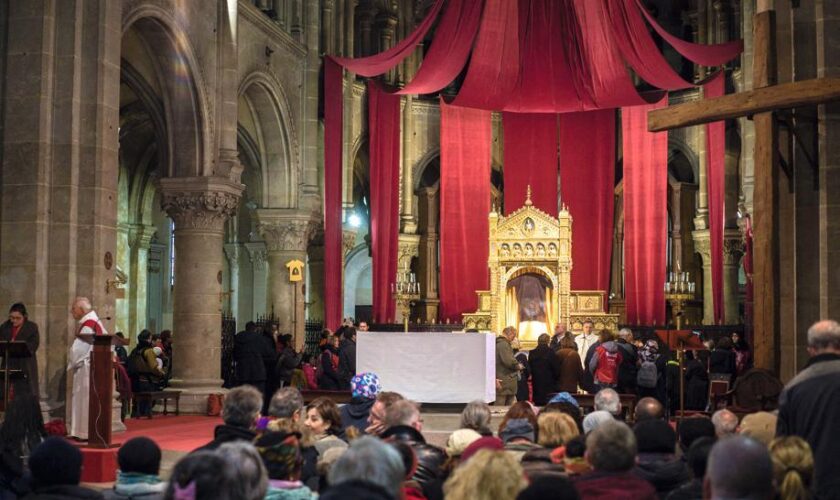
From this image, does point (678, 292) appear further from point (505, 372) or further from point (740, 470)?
point (740, 470)

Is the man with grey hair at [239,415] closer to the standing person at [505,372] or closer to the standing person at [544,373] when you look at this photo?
the standing person at [505,372]

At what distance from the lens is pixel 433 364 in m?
13.3

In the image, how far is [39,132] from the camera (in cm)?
1345

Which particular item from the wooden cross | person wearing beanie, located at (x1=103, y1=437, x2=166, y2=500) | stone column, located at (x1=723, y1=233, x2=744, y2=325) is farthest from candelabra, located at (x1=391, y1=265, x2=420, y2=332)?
person wearing beanie, located at (x1=103, y1=437, x2=166, y2=500)

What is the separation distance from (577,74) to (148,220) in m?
10.9

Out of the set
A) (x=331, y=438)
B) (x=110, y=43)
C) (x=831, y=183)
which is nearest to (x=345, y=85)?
(x=110, y=43)

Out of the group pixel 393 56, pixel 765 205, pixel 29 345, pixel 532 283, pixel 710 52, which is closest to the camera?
pixel 765 205

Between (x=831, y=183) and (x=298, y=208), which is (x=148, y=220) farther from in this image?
(x=831, y=183)

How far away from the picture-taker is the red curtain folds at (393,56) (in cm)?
2100

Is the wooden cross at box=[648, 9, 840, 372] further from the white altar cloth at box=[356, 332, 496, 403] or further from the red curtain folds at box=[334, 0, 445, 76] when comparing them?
the red curtain folds at box=[334, 0, 445, 76]

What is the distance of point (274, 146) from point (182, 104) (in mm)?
5450

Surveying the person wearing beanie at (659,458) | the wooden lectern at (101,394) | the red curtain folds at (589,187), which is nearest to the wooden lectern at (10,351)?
the wooden lectern at (101,394)

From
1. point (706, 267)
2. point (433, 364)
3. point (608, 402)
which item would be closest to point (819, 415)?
point (608, 402)

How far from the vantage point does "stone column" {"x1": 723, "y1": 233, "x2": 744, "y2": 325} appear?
26.4m
